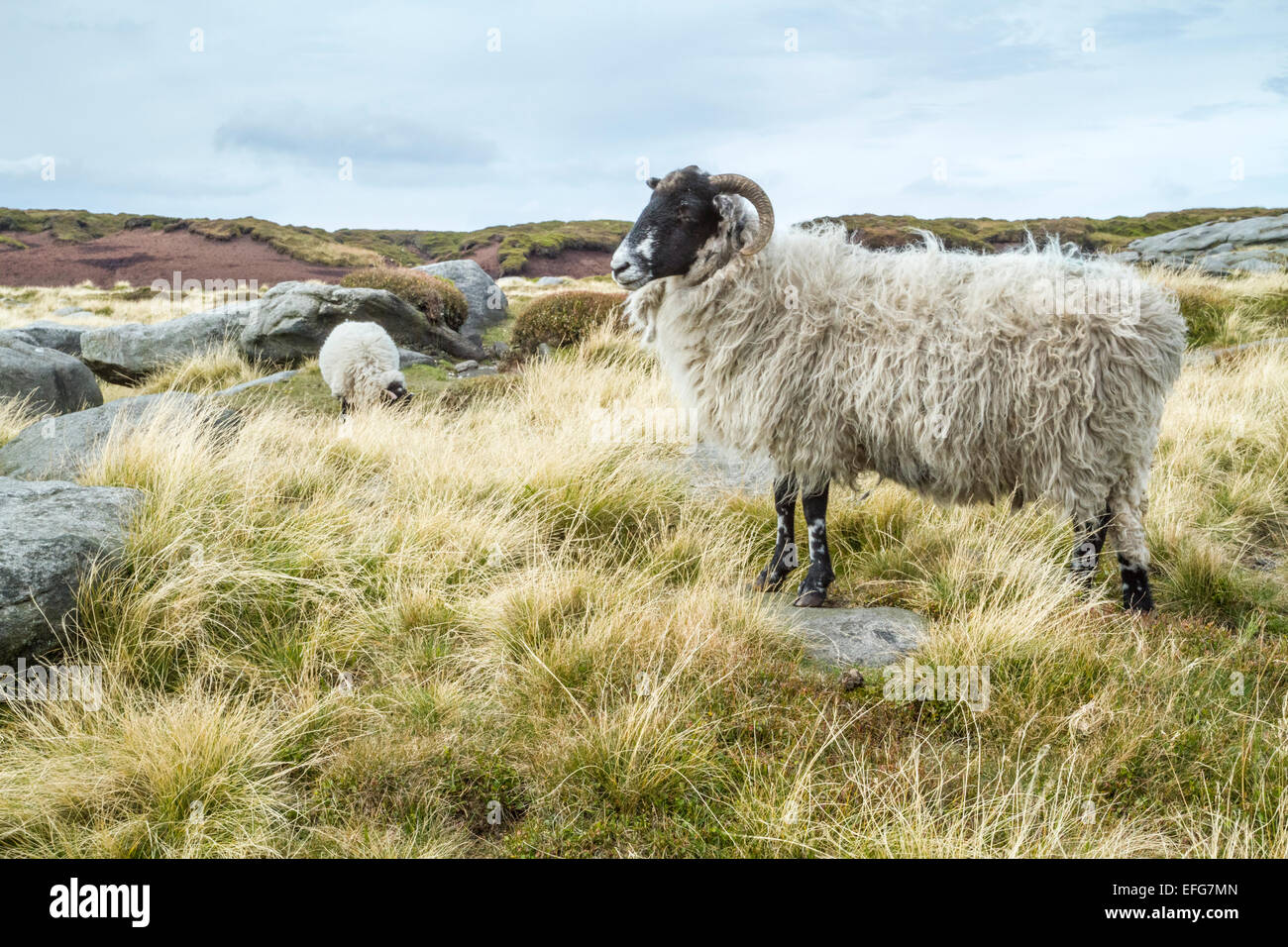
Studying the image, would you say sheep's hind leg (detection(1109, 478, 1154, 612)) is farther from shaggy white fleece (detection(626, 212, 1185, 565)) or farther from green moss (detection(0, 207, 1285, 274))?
green moss (detection(0, 207, 1285, 274))

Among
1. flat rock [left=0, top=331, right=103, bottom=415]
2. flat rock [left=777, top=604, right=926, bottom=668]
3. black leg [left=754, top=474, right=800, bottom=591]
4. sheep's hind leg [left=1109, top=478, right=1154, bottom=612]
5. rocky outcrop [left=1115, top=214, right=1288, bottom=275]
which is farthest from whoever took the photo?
rocky outcrop [left=1115, top=214, right=1288, bottom=275]

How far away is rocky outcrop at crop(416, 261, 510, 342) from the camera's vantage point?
66.5ft

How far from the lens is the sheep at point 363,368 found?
1026 centimetres

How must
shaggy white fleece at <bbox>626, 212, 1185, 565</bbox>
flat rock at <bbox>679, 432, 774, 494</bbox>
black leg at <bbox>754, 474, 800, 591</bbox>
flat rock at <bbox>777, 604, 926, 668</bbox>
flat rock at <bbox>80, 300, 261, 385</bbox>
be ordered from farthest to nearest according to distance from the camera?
1. flat rock at <bbox>80, 300, 261, 385</bbox>
2. flat rock at <bbox>679, 432, 774, 494</bbox>
3. black leg at <bbox>754, 474, 800, 591</bbox>
4. shaggy white fleece at <bbox>626, 212, 1185, 565</bbox>
5. flat rock at <bbox>777, 604, 926, 668</bbox>

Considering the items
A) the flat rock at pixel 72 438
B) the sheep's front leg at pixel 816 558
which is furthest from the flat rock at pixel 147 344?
the sheep's front leg at pixel 816 558

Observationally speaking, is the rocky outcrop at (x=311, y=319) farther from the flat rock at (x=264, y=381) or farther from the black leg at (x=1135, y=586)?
the black leg at (x=1135, y=586)

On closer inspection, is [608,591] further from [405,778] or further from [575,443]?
[575,443]

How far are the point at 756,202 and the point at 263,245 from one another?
150ft

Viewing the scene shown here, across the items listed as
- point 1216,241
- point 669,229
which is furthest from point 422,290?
point 1216,241

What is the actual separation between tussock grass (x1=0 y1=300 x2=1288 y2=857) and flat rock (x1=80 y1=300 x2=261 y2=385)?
10.2 m

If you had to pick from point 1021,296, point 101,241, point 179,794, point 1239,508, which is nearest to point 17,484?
point 179,794

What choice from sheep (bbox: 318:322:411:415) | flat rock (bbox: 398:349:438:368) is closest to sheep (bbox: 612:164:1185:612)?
sheep (bbox: 318:322:411:415)

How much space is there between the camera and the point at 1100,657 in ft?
12.5

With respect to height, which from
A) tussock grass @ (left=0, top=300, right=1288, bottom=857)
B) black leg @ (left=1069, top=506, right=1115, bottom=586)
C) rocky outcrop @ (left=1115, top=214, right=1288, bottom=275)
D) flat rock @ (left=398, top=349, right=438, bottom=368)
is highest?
rocky outcrop @ (left=1115, top=214, right=1288, bottom=275)
